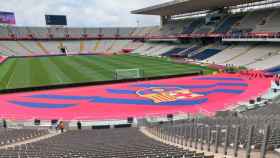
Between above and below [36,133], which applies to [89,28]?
above

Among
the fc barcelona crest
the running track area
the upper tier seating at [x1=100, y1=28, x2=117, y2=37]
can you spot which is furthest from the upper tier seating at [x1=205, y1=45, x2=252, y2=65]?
the upper tier seating at [x1=100, y1=28, x2=117, y2=37]

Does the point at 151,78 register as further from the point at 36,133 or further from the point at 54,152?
the point at 54,152

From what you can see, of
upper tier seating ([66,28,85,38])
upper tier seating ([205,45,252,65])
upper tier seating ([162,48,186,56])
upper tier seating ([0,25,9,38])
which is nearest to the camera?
upper tier seating ([205,45,252,65])

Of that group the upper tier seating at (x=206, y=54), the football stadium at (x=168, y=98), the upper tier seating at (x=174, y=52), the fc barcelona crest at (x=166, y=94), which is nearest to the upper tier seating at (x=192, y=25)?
the football stadium at (x=168, y=98)

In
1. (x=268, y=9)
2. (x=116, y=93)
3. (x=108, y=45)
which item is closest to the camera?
(x=116, y=93)

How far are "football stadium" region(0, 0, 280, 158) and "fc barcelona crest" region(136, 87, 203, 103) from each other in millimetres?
127

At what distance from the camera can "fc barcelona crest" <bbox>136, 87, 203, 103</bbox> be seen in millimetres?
31267

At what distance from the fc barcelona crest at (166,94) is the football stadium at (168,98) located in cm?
13

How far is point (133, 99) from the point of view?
104ft

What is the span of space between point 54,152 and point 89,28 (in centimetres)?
10548

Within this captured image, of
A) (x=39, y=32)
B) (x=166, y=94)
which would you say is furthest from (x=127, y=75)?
(x=39, y=32)

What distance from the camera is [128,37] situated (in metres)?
110

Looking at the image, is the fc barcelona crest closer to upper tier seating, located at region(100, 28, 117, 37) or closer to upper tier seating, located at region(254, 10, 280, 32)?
upper tier seating, located at region(254, 10, 280, 32)

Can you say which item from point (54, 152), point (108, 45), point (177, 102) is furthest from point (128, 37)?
point (54, 152)
